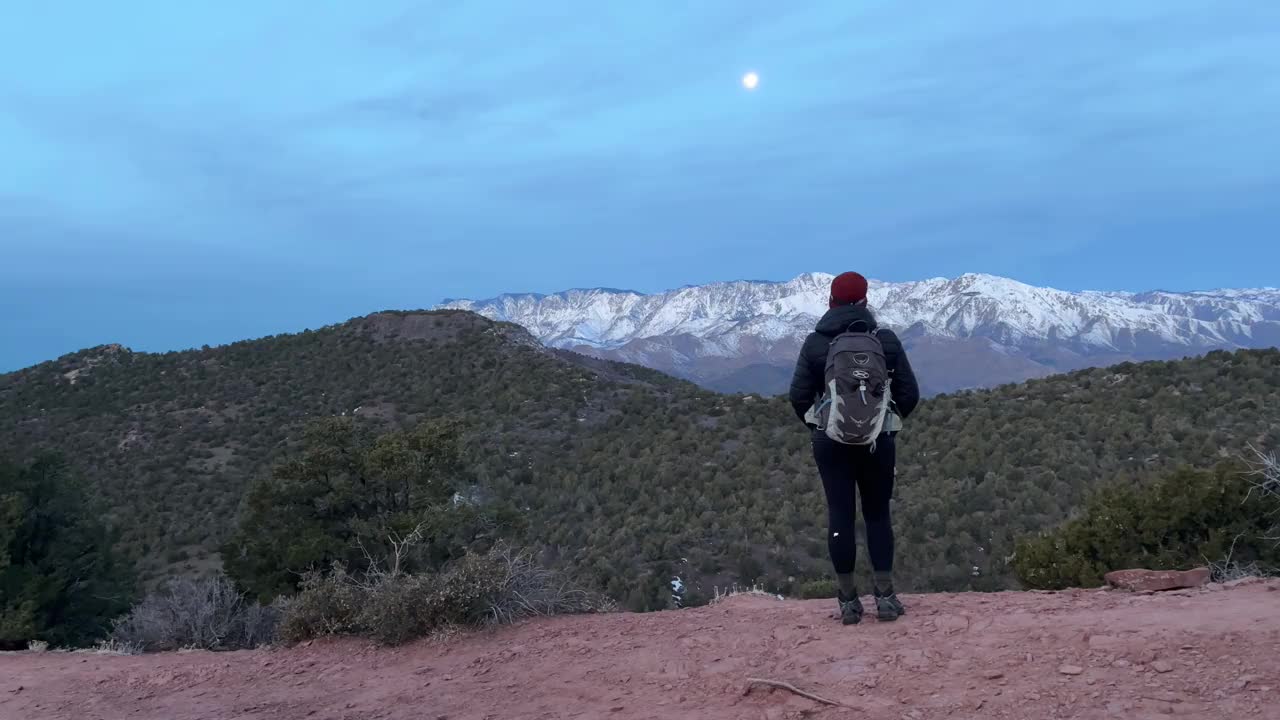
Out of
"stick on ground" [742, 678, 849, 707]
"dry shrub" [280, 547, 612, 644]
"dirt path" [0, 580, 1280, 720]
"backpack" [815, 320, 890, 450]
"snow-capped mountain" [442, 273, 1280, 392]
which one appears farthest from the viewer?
"snow-capped mountain" [442, 273, 1280, 392]

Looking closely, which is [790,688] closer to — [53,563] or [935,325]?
[53,563]

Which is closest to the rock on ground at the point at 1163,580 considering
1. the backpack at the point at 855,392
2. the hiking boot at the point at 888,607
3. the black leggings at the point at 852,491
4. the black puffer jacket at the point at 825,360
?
the hiking boot at the point at 888,607

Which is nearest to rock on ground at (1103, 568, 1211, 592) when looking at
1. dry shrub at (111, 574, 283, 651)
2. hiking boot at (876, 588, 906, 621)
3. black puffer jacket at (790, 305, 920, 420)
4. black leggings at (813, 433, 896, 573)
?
hiking boot at (876, 588, 906, 621)

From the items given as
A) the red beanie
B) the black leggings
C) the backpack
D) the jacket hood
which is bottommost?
the black leggings

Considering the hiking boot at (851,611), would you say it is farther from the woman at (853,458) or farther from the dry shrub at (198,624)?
the dry shrub at (198,624)

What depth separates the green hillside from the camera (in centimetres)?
1510

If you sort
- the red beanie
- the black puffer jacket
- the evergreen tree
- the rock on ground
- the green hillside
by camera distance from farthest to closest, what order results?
the green hillside, the evergreen tree, the rock on ground, the red beanie, the black puffer jacket

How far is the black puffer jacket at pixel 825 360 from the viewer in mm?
4941

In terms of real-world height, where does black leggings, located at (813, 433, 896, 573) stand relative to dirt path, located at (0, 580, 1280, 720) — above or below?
above

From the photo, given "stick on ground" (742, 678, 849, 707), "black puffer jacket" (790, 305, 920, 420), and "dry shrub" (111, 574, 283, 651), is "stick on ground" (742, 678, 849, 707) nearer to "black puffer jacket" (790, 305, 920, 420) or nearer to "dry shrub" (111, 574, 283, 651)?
"black puffer jacket" (790, 305, 920, 420)

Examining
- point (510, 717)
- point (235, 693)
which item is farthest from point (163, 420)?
point (510, 717)

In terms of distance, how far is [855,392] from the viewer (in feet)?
15.5

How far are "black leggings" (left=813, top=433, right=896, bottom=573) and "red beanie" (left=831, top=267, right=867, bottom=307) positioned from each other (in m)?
0.83

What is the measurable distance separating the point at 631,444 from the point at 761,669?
18.7m
